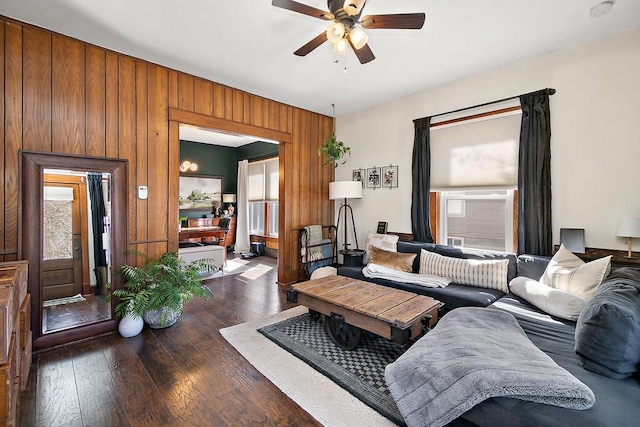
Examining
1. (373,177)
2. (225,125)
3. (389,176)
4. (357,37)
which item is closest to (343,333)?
(357,37)

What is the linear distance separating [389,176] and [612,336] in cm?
328

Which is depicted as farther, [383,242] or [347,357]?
[383,242]

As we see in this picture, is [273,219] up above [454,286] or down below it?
above

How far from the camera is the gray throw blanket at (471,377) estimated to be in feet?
4.02

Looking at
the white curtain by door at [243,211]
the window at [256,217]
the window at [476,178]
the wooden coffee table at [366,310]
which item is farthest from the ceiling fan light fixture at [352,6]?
the white curtain by door at [243,211]

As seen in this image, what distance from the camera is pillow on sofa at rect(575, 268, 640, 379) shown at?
137 centimetres

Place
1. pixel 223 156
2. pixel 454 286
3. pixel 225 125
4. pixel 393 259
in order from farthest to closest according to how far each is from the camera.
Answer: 1. pixel 223 156
2. pixel 225 125
3. pixel 393 259
4. pixel 454 286

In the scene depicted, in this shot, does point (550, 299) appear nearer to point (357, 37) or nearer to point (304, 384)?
point (304, 384)

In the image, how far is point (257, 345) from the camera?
264 cm

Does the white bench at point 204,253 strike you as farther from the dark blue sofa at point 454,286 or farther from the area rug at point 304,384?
the dark blue sofa at point 454,286

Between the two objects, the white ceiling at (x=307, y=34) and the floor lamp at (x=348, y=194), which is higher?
the white ceiling at (x=307, y=34)

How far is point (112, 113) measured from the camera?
300 centimetres

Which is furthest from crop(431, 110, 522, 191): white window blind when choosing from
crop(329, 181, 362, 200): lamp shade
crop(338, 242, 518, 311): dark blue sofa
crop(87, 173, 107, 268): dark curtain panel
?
crop(87, 173, 107, 268): dark curtain panel

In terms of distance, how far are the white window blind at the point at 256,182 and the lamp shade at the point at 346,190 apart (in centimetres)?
350
